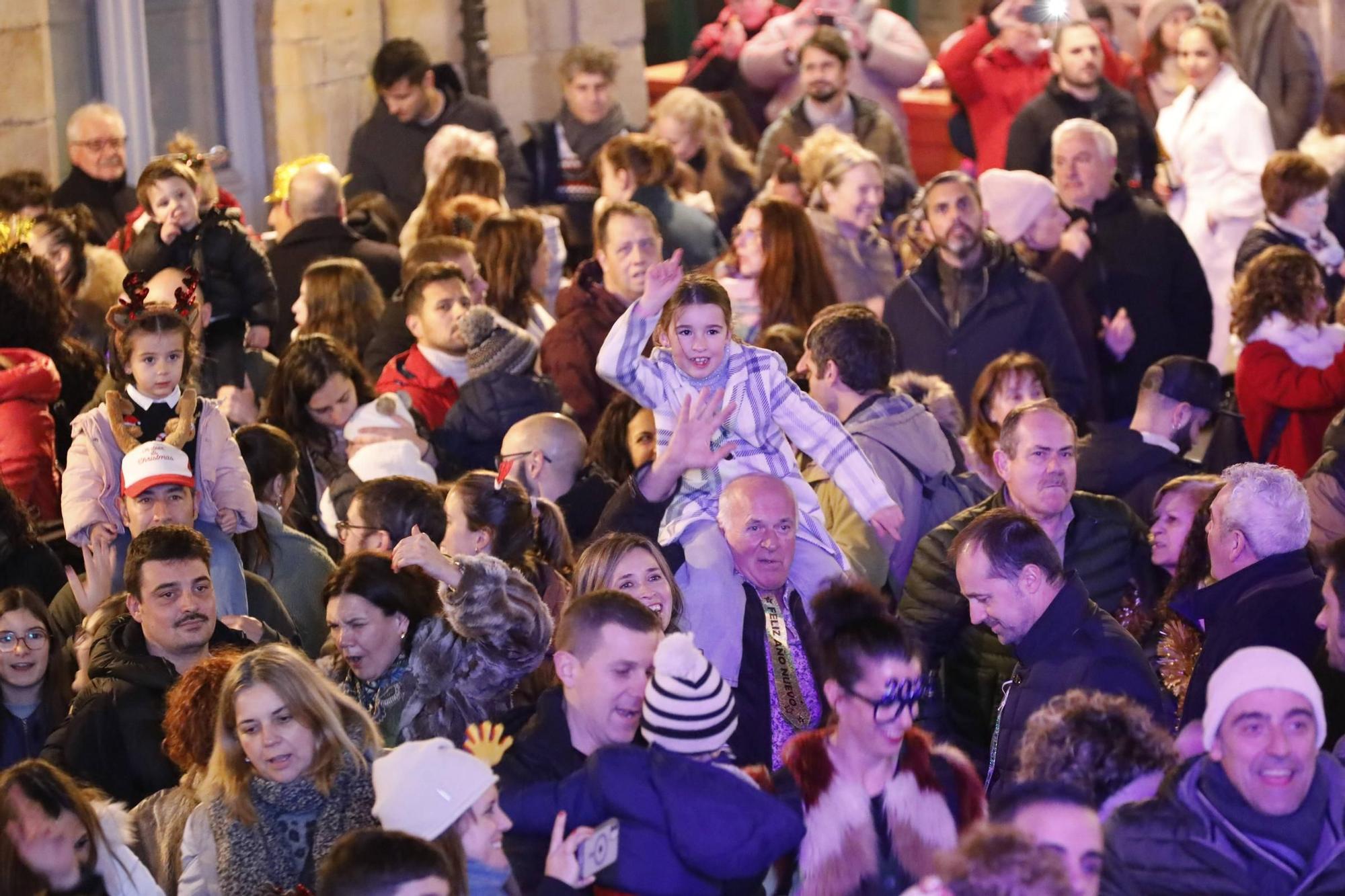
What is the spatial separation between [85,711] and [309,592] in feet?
4.26

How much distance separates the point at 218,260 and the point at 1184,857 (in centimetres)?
502

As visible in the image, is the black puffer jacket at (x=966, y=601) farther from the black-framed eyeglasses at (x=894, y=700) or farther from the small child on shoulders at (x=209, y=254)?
the small child on shoulders at (x=209, y=254)

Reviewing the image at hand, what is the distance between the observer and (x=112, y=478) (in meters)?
6.69

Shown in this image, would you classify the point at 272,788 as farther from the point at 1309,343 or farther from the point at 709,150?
the point at 709,150

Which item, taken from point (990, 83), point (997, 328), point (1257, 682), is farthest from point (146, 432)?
point (990, 83)

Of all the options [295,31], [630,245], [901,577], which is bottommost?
[901,577]

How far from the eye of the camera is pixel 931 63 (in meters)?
14.7

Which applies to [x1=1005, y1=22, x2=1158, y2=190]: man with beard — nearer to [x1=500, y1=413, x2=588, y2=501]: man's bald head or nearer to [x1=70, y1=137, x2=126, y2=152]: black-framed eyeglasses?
[x1=70, y1=137, x2=126, y2=152]: black-framed eyeglasses

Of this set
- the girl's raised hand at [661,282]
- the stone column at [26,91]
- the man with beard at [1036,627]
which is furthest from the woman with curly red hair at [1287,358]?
the stone column at [26,91]

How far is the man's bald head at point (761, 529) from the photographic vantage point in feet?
19.1

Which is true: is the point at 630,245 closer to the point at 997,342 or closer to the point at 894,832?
the point at 997,342

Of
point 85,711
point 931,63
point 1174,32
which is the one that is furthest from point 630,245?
point 931,63

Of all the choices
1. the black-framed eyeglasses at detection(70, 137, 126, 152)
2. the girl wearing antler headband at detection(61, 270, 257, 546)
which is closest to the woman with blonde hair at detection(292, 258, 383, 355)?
the black-framed eyeglasses at detection(70, 137, 126, 152)

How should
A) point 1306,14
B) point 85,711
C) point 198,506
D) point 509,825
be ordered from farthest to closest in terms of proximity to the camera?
point 1306,14 → point 198,506 → point 85,711 → point 509,825
